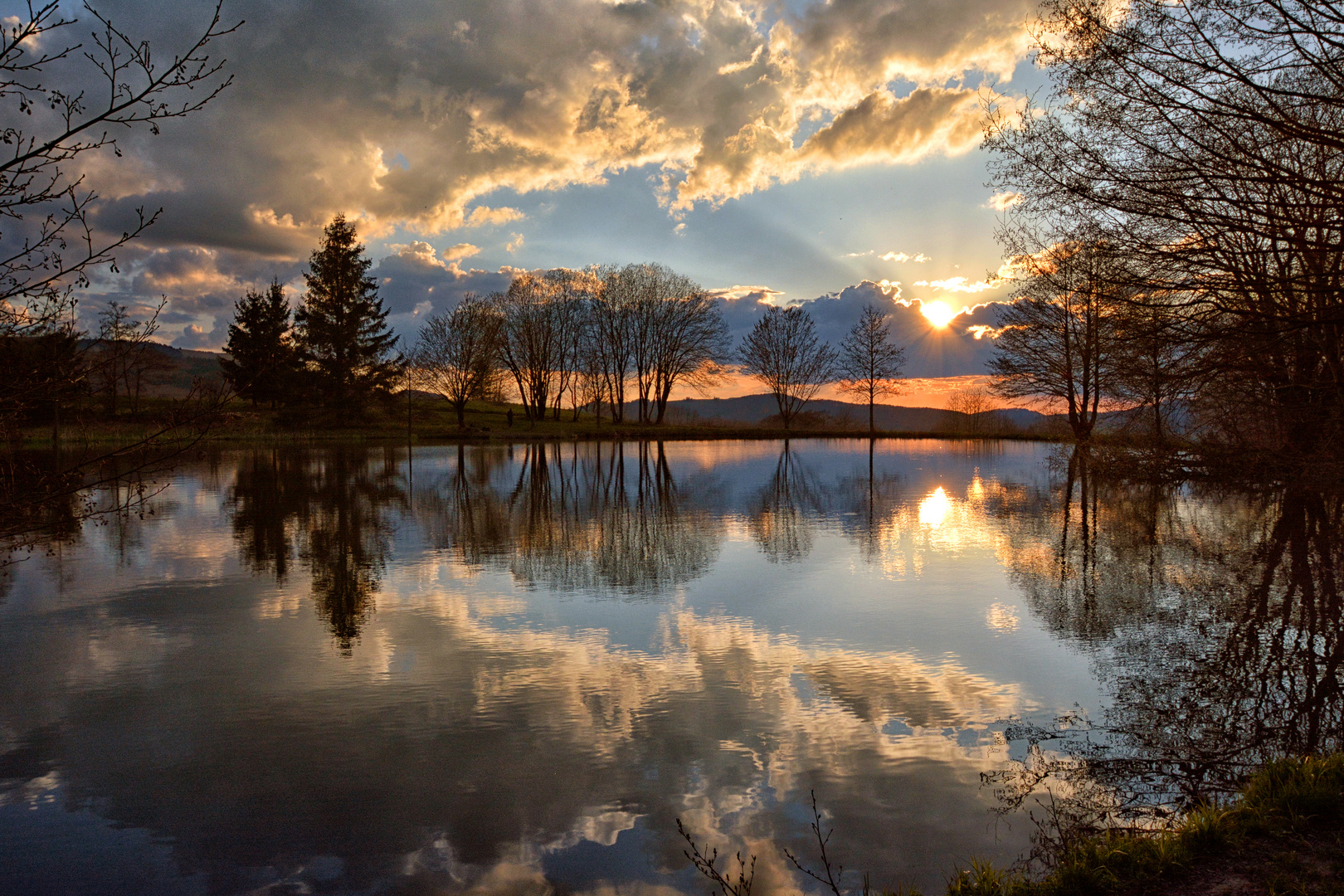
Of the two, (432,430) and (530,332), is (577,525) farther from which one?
(530,332)

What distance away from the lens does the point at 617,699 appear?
16.6 ft

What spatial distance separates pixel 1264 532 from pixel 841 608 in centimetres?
793

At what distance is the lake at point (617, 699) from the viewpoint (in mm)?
3441

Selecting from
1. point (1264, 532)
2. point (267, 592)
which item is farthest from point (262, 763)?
point (1264, 532)

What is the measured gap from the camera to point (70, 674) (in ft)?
18.5

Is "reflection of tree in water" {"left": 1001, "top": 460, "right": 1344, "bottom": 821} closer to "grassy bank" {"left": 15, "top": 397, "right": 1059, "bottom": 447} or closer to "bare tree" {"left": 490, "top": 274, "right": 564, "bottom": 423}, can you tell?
"grassy bank" {"left": 15, "top": 397, "right": 1059, "bottom": 447}

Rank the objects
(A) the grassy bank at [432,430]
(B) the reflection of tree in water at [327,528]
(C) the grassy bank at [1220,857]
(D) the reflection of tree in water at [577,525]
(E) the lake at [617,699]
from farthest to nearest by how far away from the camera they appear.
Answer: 1. (A) the grassy bank at [432,430]
2. (D) the reflection of tree in water at [577,525]
3. (B) the reflection of tree in water at [327,528]
4. (E) the lake at [617,699]
5. (C) the grassy bank at [1220,857]

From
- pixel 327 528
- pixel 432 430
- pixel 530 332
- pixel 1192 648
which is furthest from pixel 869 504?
pixel 530 332

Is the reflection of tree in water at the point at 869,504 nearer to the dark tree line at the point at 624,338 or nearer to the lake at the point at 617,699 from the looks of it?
the lake at the point at 617,699

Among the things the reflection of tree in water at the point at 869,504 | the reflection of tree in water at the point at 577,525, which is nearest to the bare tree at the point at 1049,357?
the reflection of tree in water at the point at 869,504

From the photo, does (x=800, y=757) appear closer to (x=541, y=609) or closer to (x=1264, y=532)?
(x=541, y=609)

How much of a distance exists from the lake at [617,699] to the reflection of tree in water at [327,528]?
0.34 feet

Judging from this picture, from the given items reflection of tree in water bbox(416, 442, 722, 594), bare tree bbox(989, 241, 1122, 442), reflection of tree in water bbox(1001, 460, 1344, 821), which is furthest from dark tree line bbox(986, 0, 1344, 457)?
bare tree bbox(989, 241, 1122, 442)

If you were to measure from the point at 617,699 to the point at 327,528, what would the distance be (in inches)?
360
